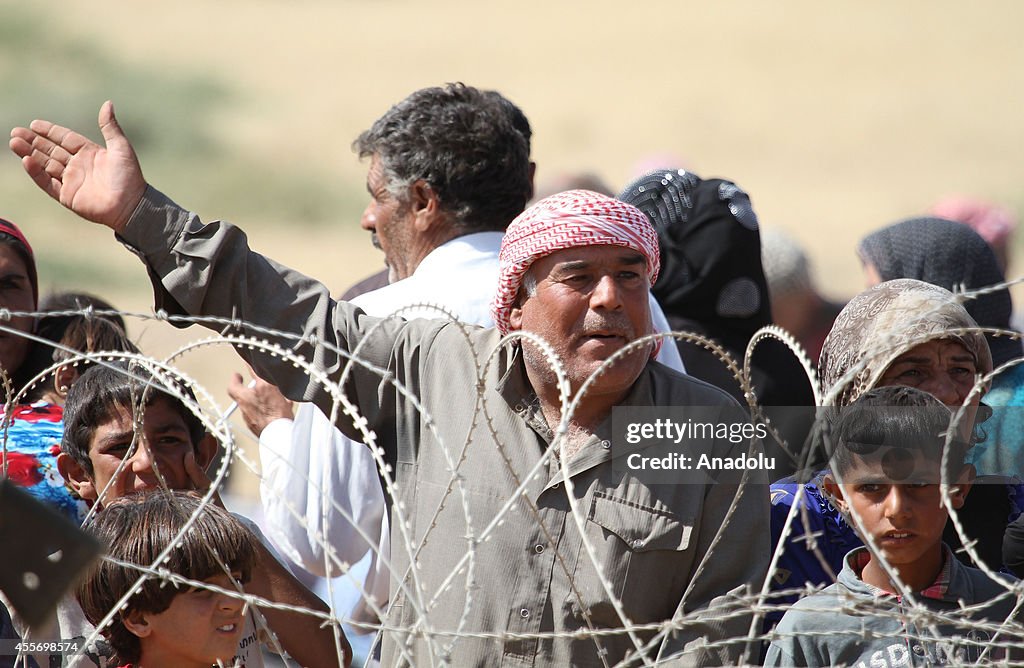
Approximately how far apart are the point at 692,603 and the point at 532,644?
14.6 inches

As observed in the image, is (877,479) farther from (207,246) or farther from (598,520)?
(207,246)

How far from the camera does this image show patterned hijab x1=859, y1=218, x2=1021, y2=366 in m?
4.61

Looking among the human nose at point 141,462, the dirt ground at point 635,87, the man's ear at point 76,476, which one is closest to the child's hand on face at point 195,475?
the human nose at point 141,462

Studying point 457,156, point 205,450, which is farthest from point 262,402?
point 457,156

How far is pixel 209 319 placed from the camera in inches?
125

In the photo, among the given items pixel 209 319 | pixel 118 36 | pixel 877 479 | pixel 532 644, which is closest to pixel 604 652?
pixel 532 644

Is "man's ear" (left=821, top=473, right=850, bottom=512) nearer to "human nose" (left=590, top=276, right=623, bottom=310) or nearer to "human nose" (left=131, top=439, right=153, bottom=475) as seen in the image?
"human nose" (left=590, top=276, right=623, bottom=310)

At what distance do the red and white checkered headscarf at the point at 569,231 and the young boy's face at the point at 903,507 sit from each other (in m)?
0.72

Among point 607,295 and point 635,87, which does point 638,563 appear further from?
point 635,87

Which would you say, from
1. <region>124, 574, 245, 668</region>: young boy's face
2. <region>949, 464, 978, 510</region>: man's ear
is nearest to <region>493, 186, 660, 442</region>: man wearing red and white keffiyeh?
<region>949, 464, 978, 510</region>: man's ear

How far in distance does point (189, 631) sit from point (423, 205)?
1.60 metres

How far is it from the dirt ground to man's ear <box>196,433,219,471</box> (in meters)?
18.2

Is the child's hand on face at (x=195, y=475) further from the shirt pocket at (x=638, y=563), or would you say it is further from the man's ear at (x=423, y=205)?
the shirt pocket at (x=638, y=563)

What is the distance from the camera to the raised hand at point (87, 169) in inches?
138
